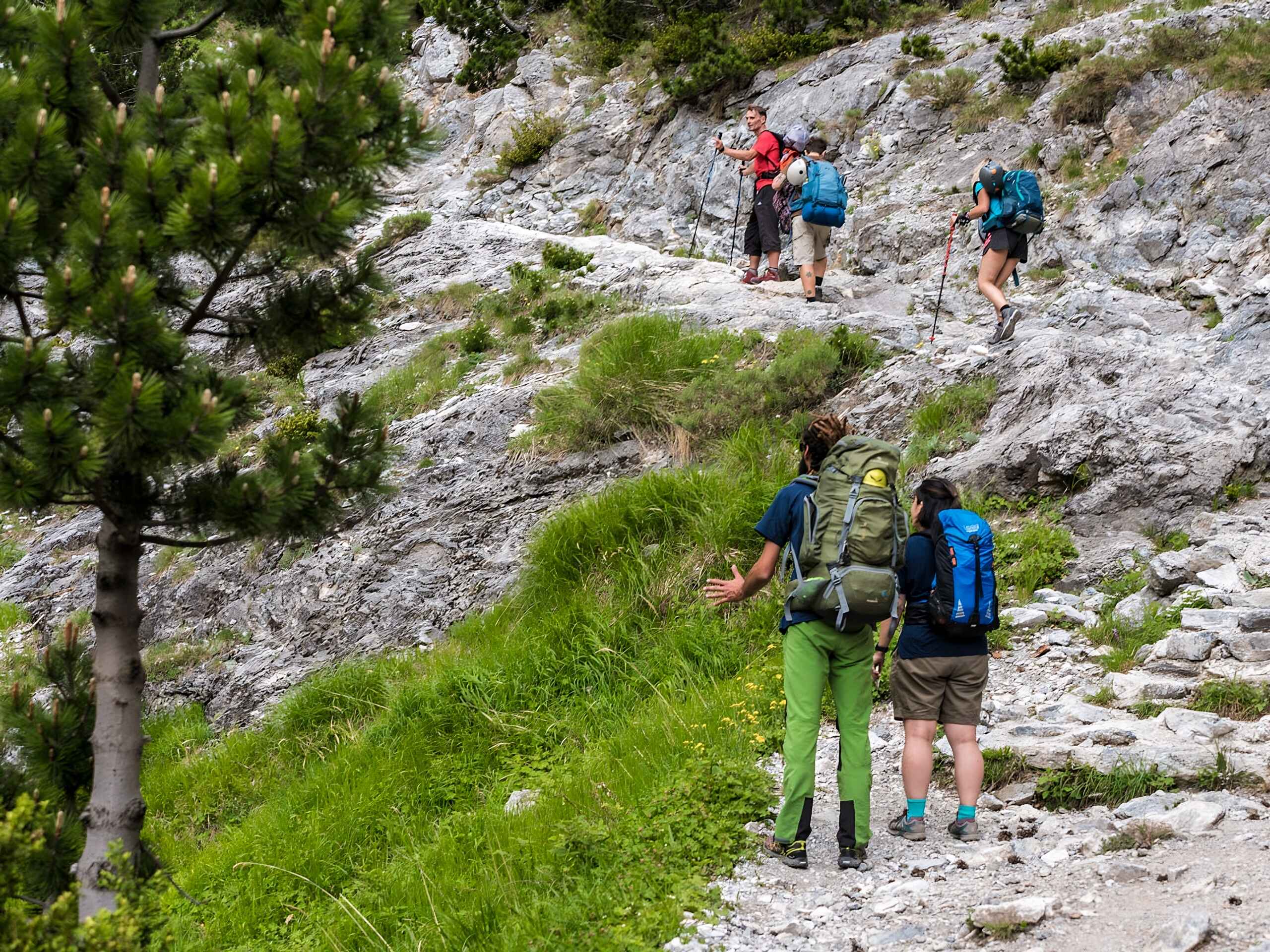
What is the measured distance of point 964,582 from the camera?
534cm

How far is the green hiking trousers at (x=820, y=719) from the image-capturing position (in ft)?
17.1

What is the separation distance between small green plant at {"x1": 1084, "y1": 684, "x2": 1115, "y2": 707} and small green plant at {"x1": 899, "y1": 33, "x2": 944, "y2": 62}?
1450 centimetres

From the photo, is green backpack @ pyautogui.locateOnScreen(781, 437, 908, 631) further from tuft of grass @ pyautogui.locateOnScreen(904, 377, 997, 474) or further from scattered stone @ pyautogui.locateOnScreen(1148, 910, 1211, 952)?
tuft of grass @ pyautogui.locateOnScreen(904, 377, 997, 474)

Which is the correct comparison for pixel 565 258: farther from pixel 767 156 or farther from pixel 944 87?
pixel 944 87

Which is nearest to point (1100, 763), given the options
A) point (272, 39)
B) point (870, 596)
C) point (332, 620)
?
point (870, 596)

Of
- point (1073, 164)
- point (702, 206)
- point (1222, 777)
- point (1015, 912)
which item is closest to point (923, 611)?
point (1015, 912)

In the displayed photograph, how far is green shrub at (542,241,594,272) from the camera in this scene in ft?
51.1

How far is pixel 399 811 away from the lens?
25.6 feet

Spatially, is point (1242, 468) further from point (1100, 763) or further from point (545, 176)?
point (545, 176)

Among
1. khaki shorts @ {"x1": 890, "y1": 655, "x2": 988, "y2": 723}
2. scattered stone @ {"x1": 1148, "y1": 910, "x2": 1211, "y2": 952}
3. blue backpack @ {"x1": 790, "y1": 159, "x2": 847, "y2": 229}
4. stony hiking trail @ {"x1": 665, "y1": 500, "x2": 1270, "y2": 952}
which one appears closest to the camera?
scattered stone @ {"x1": 1148, "y1": 910, "x2": 1211, "y2": 952}

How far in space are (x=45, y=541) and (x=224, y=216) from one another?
38.8 feet

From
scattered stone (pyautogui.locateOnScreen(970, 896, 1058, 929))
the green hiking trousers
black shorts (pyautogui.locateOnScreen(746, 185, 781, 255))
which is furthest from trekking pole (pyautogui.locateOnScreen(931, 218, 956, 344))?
scattered stone (pyautogui.locateOnScreen(970, 896, 1058, 929))

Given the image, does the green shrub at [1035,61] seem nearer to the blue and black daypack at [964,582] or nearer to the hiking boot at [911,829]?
the blue and black daypack at [964,582]

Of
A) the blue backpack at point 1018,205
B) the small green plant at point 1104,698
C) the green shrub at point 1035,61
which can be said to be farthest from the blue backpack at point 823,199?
the small green plant at point 1104,698
